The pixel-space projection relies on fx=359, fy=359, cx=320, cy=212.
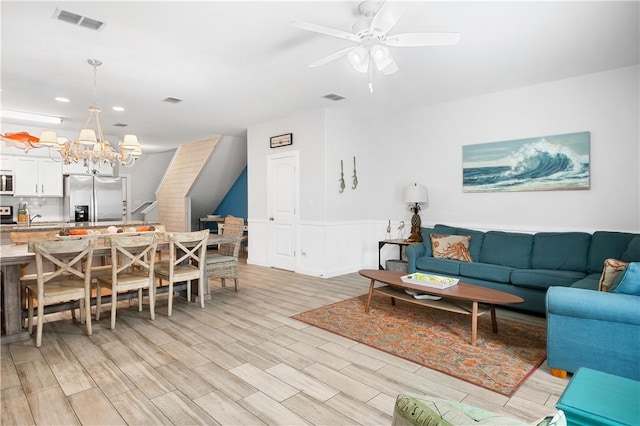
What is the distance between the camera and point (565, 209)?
4539mm

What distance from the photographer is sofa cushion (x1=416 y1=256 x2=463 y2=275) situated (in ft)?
15.0

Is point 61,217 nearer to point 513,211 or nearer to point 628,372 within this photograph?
point 513,211

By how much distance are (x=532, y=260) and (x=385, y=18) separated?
3.42 meters

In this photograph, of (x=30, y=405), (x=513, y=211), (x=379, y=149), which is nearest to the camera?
(x=30, y=405)

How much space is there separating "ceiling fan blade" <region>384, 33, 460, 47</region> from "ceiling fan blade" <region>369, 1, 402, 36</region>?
0.11 metres

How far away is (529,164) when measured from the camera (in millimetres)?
4773

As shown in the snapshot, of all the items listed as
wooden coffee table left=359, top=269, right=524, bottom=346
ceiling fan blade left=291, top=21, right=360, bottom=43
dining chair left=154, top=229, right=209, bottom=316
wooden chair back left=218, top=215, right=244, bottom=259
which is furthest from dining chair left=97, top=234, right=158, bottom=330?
ceiling fan blade left=291, top=21, right=360, bottom=43

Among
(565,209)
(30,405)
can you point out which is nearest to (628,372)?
(565,209)

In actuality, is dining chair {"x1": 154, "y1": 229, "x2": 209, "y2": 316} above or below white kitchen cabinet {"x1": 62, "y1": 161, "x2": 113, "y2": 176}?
below

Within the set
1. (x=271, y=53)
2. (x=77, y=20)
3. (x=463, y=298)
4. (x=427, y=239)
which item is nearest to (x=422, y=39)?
(x=271, y=53)

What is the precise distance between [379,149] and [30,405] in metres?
5.66

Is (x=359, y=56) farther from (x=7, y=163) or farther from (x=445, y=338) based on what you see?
(x=7, y=163)

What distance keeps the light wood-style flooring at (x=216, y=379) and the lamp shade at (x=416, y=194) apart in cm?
282

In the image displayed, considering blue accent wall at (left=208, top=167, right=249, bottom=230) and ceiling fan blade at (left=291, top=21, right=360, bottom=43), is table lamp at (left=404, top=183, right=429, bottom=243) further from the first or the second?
blue accent wall at (left=208, top=167, right=249, bottom=230)
